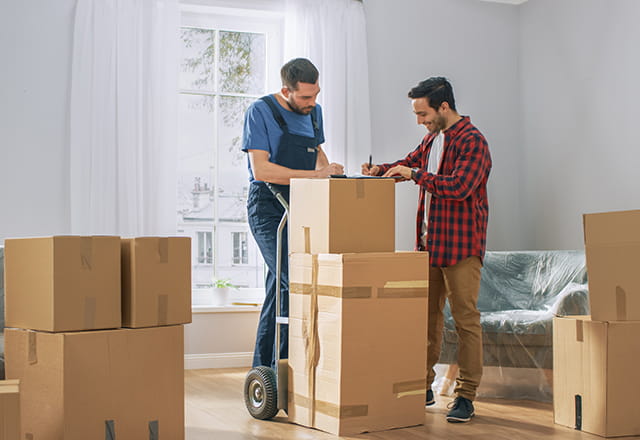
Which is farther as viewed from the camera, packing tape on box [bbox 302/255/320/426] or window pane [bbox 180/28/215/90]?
window pane [bbox 180/28/215/90]

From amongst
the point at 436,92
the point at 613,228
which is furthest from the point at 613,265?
the point at 436,92

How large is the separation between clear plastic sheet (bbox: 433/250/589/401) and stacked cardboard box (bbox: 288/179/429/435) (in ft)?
2.51

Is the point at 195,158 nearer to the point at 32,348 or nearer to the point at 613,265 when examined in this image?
the point at 32,348

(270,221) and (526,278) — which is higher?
(270,221)

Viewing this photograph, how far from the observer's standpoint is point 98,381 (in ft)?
7.13

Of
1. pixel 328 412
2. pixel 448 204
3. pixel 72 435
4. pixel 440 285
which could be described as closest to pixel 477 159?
pixel 448 204

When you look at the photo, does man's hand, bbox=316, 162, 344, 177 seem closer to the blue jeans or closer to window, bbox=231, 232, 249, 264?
the blue jeans

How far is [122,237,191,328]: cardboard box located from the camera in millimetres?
2277

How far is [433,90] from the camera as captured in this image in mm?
2996

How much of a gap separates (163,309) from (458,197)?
4.03ft

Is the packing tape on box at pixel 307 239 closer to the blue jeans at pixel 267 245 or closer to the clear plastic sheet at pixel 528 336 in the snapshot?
the blue jeans at pixel 267 245

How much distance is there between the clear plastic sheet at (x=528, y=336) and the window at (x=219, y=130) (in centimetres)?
159

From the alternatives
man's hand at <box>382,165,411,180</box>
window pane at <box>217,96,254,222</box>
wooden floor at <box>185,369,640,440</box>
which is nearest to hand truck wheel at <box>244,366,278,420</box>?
wooden floor at <box>185,369,640,440</box>

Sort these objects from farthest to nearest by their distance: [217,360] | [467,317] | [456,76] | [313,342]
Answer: [456,76] → [217,360] → [467,317] → [313,342]
